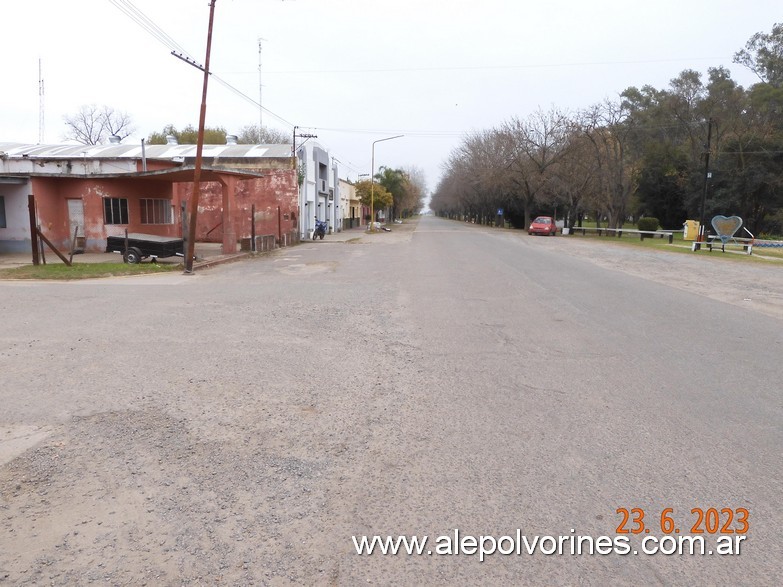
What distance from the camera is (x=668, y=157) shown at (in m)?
53.1

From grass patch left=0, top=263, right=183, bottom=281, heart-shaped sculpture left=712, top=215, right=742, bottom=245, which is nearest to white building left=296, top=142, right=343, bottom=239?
grass patch left=0, top=263, right=183, bottom=281

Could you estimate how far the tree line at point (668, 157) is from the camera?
4325 centimetres

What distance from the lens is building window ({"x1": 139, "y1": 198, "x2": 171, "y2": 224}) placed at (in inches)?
1008

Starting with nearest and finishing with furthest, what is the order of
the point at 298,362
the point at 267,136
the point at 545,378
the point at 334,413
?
the point at 334,413, the point at 545,378, the point at 298,362, the point at 267,136

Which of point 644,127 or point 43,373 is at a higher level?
point 644,127

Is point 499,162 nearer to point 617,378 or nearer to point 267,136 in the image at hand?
point 267,136

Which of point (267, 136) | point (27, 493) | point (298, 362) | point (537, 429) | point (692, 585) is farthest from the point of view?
point (267, 136)

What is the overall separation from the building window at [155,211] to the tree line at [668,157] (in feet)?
102

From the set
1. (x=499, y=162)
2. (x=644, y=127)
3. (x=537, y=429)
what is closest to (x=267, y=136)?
(x=499, y=162)

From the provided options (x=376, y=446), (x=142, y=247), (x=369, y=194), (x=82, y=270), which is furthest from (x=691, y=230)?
(x=376, y=446)

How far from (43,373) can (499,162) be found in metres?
51.5

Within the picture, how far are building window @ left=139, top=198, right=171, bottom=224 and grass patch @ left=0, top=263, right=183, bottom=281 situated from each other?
23.8ft

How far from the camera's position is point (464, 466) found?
409 centimetres

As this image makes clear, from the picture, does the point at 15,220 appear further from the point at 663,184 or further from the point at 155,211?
the point at 663,184
